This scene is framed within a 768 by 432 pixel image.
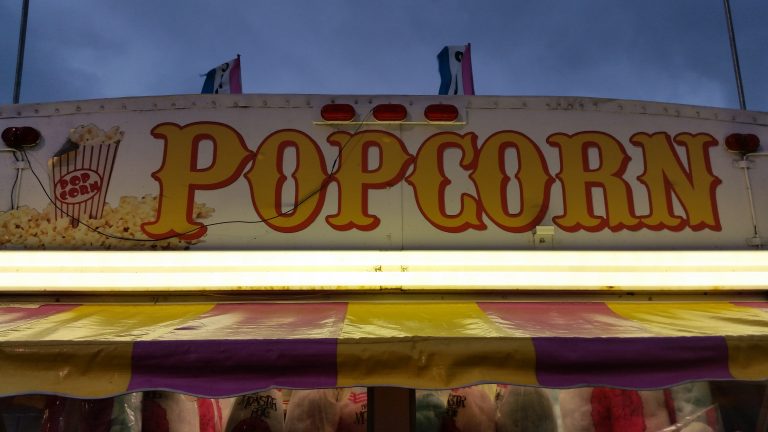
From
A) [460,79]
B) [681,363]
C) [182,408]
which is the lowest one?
[182,408]

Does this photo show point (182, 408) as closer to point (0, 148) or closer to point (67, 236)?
point (67, 236)

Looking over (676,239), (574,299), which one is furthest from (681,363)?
(676,239)

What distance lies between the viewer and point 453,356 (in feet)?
7.20

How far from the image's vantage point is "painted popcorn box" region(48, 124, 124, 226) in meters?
2.99

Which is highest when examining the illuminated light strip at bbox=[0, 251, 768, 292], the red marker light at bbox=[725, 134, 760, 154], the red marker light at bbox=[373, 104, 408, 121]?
the red marker light at bbox=[373, 104, 408, 121]

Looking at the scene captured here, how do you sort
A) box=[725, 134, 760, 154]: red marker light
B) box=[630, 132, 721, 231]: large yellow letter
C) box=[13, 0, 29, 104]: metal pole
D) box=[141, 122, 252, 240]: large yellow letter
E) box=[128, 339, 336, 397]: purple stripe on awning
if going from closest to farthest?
box=[128, 339, 336, 397]: purple stripe on awning < box=[141, 122, 252, 240]: large yellow letter < box=[630, 132, 721, 231]: large yellow letter < box=[725, 134, 760, 154]: red marker light < box=[13, 0, 29, 104]: metal pole

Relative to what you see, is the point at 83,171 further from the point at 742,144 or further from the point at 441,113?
the point at 742,144

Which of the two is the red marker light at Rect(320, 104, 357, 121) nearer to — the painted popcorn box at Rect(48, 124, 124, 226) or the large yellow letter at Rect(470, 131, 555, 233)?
the large yellow letter at Rect(470, 131, 555, 233)

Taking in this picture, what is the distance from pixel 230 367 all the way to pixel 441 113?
183 centimetres

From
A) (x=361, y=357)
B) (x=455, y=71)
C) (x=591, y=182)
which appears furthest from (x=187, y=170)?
(x=591, y=182)

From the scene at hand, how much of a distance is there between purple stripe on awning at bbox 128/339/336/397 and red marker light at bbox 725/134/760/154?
104 inches

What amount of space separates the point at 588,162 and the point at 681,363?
130 cm

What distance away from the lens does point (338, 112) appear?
315 centimetres

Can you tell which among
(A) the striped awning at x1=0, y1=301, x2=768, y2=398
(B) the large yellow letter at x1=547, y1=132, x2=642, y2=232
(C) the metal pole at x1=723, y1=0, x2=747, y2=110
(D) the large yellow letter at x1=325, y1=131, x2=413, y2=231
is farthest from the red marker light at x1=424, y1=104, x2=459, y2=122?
(C) the metal pole at x1=723, y1=0, x2=747, y2=110
